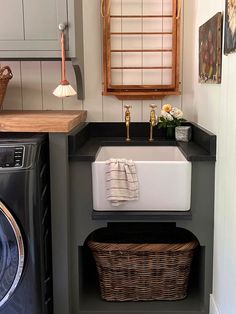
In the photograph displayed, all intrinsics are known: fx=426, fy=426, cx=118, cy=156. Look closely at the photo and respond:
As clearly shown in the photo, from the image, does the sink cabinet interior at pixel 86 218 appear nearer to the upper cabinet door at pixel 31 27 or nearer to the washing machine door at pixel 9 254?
the washing machine door at pixel 9 254

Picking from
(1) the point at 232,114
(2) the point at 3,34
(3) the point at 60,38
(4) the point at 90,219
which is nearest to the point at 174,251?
(4) the point at 90,219

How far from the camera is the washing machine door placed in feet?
6.23

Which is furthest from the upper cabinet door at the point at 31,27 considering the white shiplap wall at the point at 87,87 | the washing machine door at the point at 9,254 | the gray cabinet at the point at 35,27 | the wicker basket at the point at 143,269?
the wicker basket at the point at 143,269

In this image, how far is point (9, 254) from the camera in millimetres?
1937

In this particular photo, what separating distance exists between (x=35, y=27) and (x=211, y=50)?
92cm

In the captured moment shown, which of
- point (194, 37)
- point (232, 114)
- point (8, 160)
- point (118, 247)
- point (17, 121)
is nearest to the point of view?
point (232, 114)

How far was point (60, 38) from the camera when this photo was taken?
222cm

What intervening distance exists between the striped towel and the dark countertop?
0.12 metres

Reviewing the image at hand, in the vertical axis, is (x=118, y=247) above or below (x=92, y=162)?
below

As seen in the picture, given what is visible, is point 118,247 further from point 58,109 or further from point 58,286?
point 58,109

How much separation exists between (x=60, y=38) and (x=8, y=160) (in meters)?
0.73

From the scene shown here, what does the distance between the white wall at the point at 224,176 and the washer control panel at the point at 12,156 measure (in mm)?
891

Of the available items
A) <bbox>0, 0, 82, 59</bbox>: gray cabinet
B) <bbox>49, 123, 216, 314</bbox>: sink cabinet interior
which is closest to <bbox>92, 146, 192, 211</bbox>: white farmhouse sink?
<bbox>49, 123, 216, 314</bbox>: sink cabinet interior

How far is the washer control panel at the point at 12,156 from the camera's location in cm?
190
